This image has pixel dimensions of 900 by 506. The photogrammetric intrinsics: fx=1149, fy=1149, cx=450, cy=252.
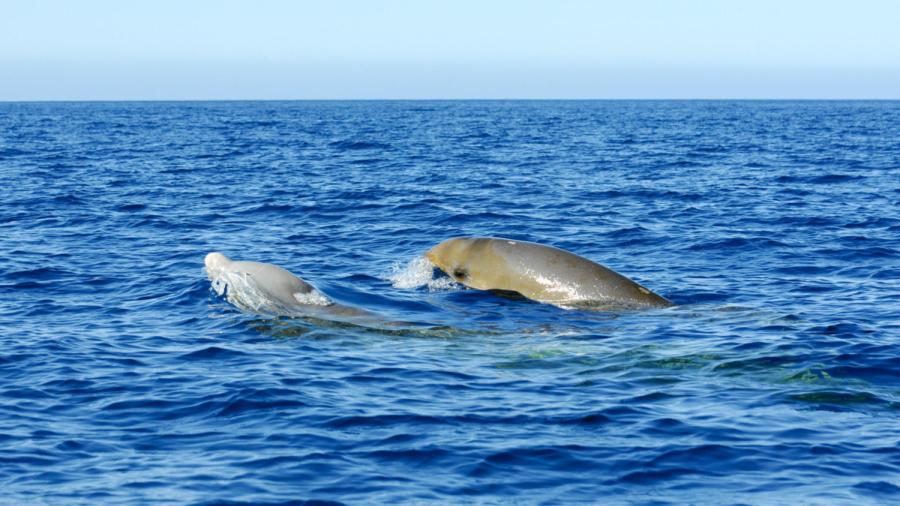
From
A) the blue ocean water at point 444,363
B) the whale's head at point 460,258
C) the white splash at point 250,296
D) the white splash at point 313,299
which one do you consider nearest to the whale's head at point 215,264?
the white splash at point 250,296

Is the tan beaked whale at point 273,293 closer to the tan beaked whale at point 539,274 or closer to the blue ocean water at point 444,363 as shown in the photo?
the blue ocean water at point 444,363

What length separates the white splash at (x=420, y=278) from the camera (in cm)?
2058

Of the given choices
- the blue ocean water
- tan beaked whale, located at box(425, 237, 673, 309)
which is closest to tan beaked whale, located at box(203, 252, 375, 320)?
the blue ocean water

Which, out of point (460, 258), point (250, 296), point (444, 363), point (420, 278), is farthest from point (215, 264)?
point (444, 363)

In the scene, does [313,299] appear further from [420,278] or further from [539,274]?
[539,274]

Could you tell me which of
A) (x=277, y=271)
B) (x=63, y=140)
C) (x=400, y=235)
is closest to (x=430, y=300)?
(x=277, y=271)

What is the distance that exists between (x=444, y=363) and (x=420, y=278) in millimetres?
6380

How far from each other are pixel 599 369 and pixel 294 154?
46247 millimetres

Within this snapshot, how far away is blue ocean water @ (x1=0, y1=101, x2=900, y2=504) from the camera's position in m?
10.7

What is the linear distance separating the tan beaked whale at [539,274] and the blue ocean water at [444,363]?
0.48 m

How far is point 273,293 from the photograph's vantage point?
60.3ft

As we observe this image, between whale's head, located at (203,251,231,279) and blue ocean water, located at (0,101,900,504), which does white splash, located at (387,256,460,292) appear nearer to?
blue ocean water, located at (0,101,900,504)

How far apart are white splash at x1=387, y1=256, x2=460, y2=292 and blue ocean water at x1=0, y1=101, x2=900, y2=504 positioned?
0.12 metres

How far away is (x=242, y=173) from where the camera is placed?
45.8m
